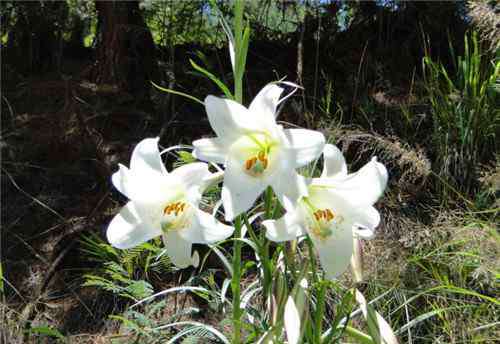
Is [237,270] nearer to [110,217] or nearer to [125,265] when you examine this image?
[125,265]

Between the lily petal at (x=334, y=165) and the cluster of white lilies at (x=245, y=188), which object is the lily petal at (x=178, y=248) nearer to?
the cluster of white lilies at (x=245, y=188)

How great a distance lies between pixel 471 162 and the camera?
6.01 ft

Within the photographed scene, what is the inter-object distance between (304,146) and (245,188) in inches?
3.6

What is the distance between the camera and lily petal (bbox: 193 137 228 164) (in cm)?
58

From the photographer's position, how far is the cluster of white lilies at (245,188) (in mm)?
599

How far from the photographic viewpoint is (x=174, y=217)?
25.9 inches

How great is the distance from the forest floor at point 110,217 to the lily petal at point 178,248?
83 centimetres

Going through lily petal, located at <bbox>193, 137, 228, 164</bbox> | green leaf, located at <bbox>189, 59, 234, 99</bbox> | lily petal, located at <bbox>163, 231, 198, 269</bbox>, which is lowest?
lily petal, located at <bbox>163, 231, 198, 269</bbox>

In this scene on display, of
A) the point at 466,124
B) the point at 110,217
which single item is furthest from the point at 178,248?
the point at 466,124

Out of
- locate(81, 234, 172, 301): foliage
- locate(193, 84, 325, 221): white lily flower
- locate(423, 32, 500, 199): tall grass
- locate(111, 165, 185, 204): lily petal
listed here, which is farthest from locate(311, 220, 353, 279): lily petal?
locate(423, 32, 500, 199): tall grass

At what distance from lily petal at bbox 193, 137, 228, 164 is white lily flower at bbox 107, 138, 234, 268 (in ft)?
0.15

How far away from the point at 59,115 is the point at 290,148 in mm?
1833

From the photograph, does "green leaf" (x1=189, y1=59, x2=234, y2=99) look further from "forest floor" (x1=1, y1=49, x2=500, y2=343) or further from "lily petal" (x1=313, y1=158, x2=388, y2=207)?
"forest floor" (x1=1, y1=49, x2=500, y2=343)

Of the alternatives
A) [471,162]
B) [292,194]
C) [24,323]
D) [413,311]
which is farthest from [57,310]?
[471,162]
